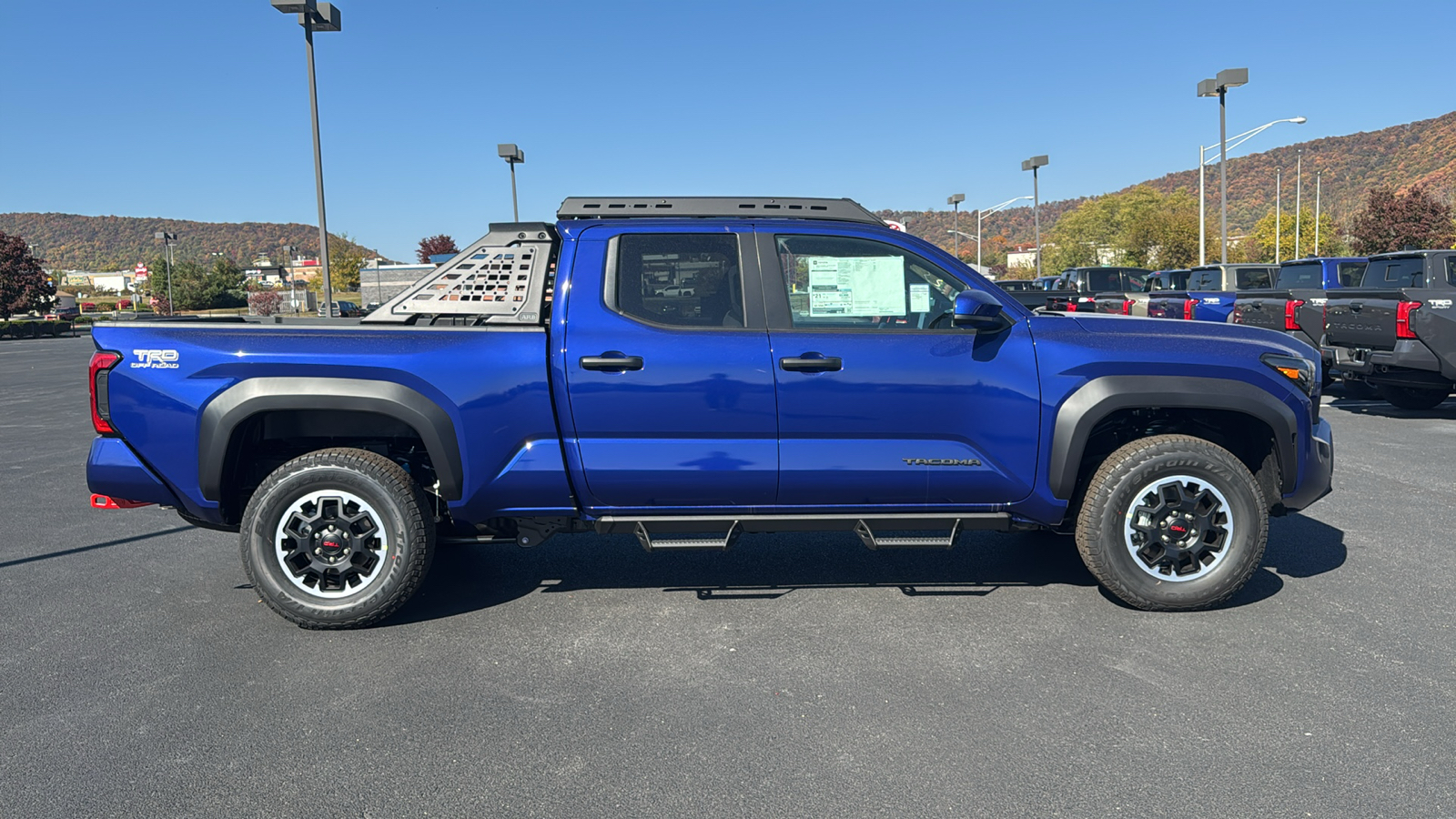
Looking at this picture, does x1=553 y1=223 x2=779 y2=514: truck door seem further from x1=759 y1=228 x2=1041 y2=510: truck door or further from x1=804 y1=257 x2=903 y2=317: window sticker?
x1=804 y1=257 x2=903 y2=317: window sticker

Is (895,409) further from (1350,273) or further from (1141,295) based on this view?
(1141,295)

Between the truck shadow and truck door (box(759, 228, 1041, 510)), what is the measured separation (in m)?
0.76

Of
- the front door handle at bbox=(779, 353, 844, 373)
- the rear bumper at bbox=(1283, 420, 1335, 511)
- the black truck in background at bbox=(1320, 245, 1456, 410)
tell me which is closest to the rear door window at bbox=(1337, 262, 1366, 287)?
the black truck in background at bbox=(1320, 245, 1456, 410)

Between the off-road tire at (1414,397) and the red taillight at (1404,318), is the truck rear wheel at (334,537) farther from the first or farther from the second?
the off-road tire at (1414,397)

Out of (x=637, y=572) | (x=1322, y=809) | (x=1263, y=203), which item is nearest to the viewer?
(x=1322, y=809)

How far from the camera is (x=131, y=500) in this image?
4.38 m

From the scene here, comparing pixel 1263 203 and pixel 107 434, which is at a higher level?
pixel 1263 203

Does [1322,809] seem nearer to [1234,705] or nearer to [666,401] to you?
[1234,705]

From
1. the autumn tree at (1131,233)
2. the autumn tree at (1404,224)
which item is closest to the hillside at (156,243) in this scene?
the autumn tree at (1131,233)

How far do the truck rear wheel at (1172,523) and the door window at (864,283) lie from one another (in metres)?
1.10

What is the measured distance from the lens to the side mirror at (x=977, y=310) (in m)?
4.17

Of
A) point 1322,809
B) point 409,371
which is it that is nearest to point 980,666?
point 1322,809

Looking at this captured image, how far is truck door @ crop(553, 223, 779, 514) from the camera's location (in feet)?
13.9

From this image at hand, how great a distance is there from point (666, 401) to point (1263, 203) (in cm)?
12713
